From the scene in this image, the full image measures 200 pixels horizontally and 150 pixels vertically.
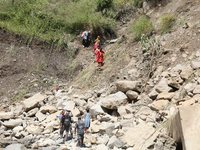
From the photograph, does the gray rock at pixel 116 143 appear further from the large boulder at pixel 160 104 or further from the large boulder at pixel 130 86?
the large boulder at pixel 130 86

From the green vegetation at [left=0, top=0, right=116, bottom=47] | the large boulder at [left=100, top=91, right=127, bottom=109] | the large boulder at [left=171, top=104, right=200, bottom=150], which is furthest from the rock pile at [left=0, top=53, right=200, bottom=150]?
the green vegetation at [left=0, top=0, right=116, bottom=47]

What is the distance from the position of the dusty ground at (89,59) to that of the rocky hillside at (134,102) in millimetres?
48

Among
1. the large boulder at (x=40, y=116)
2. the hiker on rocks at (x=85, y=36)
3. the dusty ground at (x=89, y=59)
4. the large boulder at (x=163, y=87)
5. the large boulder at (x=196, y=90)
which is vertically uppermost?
the hiker on rocks at (x=85, y=36)

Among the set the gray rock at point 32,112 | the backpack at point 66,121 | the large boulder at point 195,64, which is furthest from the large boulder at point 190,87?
the gray rock at point 32,112

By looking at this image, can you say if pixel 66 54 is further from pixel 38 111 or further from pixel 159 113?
pixel 159 113

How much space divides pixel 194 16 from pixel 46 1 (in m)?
11.3

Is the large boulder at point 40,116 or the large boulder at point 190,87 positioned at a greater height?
the large boulder at point 190,87

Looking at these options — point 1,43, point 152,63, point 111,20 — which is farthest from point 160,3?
point 1,43

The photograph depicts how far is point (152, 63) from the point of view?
24.2ft

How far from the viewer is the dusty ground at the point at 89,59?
729cm

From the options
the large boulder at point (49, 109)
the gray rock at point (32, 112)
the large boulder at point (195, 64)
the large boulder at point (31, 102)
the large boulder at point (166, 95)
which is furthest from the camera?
the large boulder at point (31, 102)

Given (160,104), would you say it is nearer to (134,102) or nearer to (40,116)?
(134,102)

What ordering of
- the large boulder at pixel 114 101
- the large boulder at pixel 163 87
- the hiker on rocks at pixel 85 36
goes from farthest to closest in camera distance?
the hiker on rocks at pixel 85 36, the large boulder at pixel 114 101, the large boulder at pixel 163 87

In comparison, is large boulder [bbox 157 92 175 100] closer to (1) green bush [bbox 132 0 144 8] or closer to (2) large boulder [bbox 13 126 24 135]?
(2) large boulder [bbox 13 126 24 135]
